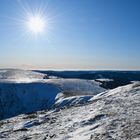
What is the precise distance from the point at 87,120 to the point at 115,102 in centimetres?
523

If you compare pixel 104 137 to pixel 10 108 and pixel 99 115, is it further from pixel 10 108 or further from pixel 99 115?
pixel 10 108

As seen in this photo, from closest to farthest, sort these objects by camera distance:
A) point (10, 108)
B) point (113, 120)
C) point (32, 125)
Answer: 1. point (113, 120)
2. point (32, 125)
3. point (10, 108)

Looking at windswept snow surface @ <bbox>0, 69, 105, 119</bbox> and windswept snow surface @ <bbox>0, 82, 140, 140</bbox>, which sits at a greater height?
windswept snow surface @ <bbox>0, 82, 140, 140</bbox>

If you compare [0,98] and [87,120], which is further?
[0,98]

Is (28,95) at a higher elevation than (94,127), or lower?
lower

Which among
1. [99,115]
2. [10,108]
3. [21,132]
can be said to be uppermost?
[99,115]

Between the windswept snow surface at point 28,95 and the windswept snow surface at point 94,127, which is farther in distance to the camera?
the windswept snow surface at point 28,95

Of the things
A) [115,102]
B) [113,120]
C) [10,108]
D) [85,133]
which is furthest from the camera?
[10,108]

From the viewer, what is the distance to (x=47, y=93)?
88.7 metres

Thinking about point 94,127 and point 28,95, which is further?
point 28,95

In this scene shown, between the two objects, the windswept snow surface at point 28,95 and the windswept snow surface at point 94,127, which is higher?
the windswept snow surface at point 94,127

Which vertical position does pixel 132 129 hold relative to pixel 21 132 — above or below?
above

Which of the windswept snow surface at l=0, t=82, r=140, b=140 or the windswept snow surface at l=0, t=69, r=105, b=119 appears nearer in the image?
the windswept snow surface at l=0, t=82, r=140, b=140

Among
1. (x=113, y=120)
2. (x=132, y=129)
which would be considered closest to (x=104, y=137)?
(x=132, y=129)
